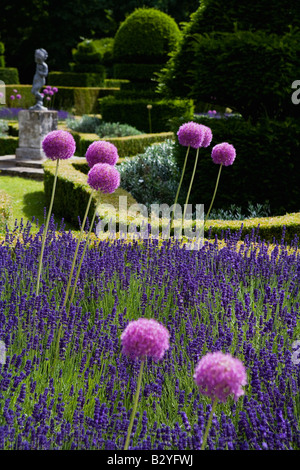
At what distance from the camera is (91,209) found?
735cm

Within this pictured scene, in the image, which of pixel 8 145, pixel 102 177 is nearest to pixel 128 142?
pixel 8 145

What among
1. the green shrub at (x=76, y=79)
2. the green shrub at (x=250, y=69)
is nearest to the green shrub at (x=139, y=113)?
the green shrub at (x=250, y=69)

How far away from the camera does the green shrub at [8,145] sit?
1527 centimetres

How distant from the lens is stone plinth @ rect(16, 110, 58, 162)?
1379 cm

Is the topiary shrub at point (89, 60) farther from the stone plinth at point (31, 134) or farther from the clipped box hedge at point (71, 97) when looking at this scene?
the stone plinth at point (31, 134)

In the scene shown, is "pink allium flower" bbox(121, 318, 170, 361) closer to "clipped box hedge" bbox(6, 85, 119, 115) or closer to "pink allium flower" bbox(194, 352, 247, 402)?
"pink allium flower" bbox(194, 352, 247, 402)

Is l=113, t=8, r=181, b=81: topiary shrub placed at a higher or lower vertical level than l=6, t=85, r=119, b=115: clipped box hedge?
higher

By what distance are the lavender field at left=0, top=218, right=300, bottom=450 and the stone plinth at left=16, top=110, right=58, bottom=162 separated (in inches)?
347

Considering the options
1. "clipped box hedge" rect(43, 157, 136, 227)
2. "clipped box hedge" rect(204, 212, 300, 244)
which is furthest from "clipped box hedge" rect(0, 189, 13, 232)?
"clipped box hedge" rect(204, 212, 300, 244)

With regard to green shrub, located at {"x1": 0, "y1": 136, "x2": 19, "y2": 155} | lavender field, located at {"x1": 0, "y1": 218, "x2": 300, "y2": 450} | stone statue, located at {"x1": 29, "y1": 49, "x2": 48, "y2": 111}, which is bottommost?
green shrub, located at {"x1": 0, "y1": 136, "x2": 19, "y2": 155}

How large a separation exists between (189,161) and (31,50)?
27.1m

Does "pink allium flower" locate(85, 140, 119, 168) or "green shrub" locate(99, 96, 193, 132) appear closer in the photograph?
"pink allium flower" locate(85, 140, 119, 168)
